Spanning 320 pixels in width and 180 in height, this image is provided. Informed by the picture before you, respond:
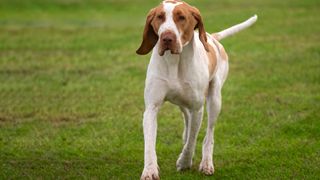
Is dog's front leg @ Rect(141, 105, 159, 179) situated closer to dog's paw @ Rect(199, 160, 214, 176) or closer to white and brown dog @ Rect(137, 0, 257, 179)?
white and brown dog @ Rect(137, 0, 257, 179)

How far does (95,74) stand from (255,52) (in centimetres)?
393

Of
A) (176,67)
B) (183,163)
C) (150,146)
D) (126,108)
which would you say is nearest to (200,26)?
(176,67)

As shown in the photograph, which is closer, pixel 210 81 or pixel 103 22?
pixel 210 81

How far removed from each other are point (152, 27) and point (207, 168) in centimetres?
163

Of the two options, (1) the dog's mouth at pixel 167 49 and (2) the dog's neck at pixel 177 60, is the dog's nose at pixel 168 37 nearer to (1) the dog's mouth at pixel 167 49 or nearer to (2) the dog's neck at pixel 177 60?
(1) the dog's mouth at pixel 167 49

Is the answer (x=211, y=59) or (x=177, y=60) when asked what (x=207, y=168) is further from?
(x=177, y=60)

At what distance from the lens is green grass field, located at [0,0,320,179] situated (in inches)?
305

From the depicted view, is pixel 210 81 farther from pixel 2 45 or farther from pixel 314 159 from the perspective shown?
pixel 2 45

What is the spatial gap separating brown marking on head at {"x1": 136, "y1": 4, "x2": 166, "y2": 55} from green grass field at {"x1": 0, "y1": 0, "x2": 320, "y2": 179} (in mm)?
1324

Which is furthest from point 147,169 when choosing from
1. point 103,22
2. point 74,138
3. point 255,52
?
point 103,22

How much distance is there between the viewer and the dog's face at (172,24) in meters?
6.26

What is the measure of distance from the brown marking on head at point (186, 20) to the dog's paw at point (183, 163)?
138 centimetres

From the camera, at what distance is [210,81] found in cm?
759

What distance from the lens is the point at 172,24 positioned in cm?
629
